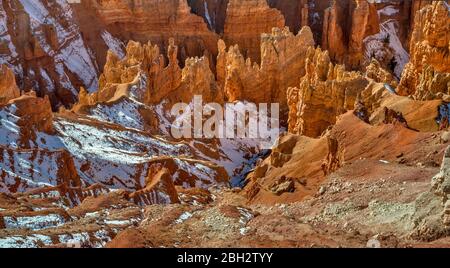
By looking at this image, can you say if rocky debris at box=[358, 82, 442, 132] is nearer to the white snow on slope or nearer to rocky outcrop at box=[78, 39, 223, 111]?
rocky outcrop at box=[78, 39, 223, 111]

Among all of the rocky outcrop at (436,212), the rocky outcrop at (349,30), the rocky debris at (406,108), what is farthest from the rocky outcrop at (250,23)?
the rocky outcrop at (436,212)

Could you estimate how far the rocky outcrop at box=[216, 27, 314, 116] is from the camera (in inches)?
2373

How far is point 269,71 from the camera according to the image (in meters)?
61.3

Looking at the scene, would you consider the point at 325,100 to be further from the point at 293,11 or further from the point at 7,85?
the point at 293,11

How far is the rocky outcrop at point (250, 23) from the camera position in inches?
2918

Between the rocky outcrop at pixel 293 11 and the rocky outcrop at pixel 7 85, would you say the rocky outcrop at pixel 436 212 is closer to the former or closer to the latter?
the rocky outcrop at pixel 7 85

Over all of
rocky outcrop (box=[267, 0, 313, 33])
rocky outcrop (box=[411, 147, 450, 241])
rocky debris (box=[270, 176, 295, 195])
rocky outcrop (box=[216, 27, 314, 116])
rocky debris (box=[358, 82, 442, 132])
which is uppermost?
rocky outcrop (box=[411, 147, 450, 241])

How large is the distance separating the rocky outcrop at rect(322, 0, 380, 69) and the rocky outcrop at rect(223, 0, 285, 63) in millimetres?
5349

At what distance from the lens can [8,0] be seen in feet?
217

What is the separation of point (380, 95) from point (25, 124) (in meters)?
18.0

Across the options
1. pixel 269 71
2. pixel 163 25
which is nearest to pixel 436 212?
pixel 269 71

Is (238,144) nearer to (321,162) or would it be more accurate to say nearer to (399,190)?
(321,162)

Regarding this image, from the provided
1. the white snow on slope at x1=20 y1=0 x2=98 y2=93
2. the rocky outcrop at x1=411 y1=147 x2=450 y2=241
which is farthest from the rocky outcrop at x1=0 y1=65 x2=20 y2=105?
the rocky outcrop at x1=411 y1=147 x2=450 y2=241

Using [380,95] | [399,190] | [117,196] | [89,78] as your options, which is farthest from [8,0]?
[399,190]
